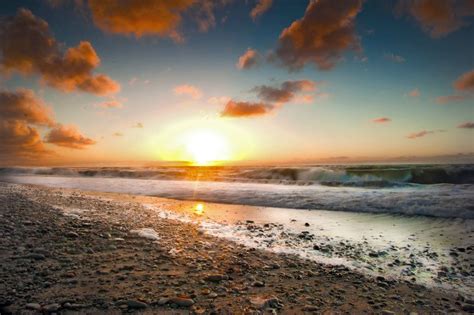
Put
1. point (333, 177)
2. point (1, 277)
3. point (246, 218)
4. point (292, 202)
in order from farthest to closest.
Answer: point (333, 177) < point (292, 202) < point (246, 218) < point (1, 277)

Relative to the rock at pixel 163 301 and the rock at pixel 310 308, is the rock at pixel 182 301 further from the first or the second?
the rock at pixel 310 308

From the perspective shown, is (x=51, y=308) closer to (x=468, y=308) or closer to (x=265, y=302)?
(x=265, y=302)

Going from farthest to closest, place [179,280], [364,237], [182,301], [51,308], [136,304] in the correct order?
[364,237]
[179,280]
[182,301]
[136,304]
[51,308]

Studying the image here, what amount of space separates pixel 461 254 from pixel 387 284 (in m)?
3.11

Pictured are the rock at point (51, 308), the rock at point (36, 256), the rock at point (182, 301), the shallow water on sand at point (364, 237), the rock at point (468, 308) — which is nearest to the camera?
the rock at point (51, 308)

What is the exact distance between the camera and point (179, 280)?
4.45m

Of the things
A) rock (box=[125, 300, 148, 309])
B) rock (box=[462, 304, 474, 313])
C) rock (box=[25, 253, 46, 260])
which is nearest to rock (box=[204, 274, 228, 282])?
rock (box=[125, 300, 148, 309])

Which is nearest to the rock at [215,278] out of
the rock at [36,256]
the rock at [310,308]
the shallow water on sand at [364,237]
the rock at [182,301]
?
the rock at [182,301]

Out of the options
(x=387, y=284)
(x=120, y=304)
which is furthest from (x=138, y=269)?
(x=387, y=284)

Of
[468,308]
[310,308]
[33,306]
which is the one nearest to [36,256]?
[33,306]

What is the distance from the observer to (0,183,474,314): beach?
369cm

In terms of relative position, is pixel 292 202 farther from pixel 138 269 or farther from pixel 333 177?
pixel 333 177

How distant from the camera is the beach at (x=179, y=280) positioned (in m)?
3.69

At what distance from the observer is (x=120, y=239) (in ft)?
21.6
